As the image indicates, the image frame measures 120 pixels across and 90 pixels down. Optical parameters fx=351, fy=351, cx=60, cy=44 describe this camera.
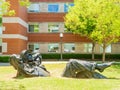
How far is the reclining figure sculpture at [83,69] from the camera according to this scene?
20188mm

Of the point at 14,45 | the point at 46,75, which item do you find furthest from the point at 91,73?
the point at 14,45

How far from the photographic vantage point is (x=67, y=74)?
68.1ft

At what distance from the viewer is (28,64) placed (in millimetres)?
21547

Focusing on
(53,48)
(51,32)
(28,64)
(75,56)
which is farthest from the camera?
(51,32)

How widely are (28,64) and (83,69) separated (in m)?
3.54

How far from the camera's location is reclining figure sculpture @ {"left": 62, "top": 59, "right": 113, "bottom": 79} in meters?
20.2

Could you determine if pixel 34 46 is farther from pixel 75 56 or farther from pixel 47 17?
pixel 75 56

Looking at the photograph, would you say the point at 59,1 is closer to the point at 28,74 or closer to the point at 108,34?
the point at 108,34

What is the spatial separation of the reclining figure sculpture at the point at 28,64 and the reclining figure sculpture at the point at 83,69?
1.53 metres

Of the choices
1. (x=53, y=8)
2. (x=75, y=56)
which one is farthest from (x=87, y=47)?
(x=53, y=8)

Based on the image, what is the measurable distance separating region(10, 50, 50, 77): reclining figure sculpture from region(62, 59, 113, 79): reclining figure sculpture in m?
1.53

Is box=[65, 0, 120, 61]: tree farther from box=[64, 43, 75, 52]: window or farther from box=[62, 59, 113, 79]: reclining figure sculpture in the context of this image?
box=[62, 59, 113, 79]: reclining figure sculpture

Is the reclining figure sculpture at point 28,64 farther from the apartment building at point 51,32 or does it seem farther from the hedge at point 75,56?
the apartment building at point 51,32

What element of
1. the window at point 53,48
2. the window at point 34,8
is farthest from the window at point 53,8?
the window at point 53,48
